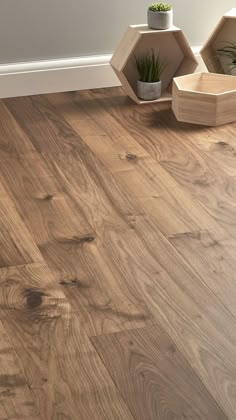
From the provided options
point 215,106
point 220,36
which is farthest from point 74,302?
point 220,36

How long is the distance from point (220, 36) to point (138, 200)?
3.70 ft

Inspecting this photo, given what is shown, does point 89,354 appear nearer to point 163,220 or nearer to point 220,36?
point 163,220

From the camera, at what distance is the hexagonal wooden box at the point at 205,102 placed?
285 centimetres

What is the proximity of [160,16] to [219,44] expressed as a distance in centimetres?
36

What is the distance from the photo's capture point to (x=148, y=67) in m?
3.11

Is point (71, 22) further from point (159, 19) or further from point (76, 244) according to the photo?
point (76, 244)

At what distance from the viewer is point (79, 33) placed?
125 inches

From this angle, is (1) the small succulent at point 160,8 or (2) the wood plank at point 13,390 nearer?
(2) the wood plank at point 13,390

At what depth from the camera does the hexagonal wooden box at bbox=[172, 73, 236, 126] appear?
9.35 ft

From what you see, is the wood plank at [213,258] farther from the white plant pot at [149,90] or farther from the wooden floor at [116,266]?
the white plant pot at [149,90]

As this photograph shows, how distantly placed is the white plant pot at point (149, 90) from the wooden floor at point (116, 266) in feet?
0.32

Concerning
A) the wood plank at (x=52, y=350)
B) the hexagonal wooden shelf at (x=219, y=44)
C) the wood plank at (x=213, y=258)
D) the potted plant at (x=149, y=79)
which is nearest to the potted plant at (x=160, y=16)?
the potted plant at (x=149, y=79)

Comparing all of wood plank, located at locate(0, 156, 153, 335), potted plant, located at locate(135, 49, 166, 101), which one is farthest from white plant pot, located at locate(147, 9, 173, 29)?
wood plank, located at locate(0, 156, 153, 335)

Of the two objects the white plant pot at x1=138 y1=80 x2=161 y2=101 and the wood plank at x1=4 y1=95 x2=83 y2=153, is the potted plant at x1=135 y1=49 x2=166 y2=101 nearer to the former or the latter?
the white plant pot at x1=138 y1=80 x2=161 y2=101
